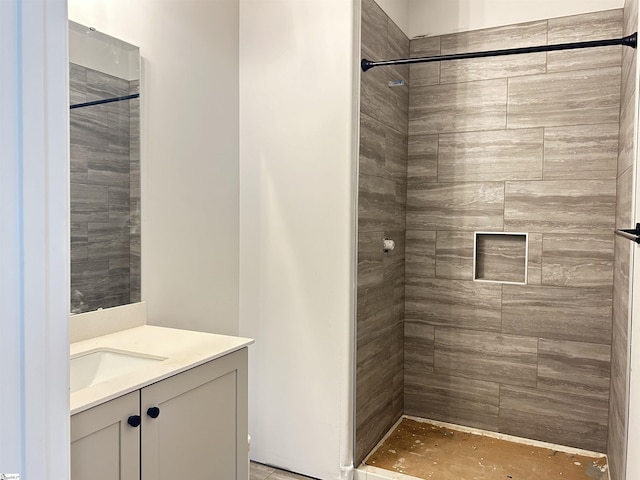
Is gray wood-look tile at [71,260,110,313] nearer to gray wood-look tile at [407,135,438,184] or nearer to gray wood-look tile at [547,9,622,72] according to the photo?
gray wood-look tile at [407,135,438,184]

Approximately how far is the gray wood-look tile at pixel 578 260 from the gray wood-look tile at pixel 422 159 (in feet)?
2.34

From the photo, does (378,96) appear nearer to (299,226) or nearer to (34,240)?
(299,226)

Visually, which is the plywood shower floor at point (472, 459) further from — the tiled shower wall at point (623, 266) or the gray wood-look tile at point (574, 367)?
the gray wood-look tile at point (574, 367)

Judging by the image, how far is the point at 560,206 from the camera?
2719mm

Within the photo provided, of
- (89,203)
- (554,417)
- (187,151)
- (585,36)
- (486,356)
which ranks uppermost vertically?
(585,36)

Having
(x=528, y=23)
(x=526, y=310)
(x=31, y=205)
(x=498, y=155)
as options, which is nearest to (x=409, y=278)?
(x=526, y=310)

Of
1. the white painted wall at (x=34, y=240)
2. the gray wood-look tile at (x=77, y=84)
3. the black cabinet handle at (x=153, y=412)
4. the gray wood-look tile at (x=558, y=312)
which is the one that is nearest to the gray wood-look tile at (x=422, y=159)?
the gray wood-look tile at (x=558, y=312)

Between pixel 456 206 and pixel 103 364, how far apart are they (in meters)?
2.03

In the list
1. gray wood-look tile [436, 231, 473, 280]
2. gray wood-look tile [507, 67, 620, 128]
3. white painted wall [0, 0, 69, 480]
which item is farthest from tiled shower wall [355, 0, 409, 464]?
white painted wall [0, 0, 69, 480]

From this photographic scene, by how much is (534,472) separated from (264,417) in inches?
51.2

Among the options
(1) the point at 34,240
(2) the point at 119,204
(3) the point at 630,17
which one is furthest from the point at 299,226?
(1) the point at 34,240

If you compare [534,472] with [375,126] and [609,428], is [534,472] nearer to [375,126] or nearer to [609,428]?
[609,428]

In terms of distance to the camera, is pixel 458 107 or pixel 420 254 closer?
pixel 458 107

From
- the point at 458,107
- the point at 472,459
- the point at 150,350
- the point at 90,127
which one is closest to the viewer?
the point at 150,350
